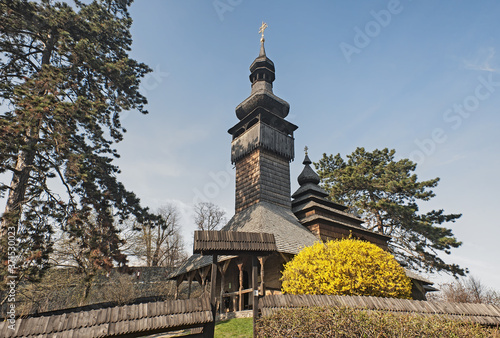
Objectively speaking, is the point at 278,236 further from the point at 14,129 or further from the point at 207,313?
the point at 14,129

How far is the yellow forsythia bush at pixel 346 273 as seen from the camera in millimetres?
10500

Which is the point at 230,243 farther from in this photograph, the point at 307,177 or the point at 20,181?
the point at 307,177

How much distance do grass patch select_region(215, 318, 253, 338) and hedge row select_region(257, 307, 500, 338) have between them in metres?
3.50

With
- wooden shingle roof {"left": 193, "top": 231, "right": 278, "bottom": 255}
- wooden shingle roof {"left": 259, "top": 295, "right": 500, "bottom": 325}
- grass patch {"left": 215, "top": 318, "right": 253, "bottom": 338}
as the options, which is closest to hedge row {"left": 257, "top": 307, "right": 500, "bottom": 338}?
wooden shingle roof {"left": 259, "top": 295, "right": 500, "bottom": 325}

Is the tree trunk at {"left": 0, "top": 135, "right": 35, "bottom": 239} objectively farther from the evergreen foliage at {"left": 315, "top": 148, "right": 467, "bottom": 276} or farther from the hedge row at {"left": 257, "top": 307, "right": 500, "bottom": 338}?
the evergreen foliage at {"left": 315, "top": 148, "right": 467, "bottom": 276}

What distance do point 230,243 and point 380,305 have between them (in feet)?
13.9

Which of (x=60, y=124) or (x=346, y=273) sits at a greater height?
(x=60, y=124)

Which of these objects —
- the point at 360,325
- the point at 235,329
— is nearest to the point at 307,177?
the point at 235,329

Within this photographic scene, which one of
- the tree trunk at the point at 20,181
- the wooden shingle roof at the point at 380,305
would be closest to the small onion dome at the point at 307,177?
the wooden shingle roof at the point at 380,305

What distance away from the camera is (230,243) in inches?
334

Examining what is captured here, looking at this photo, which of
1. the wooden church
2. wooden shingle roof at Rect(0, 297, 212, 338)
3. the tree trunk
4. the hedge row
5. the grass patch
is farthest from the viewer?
the wooden church

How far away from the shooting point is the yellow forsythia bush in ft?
34.4

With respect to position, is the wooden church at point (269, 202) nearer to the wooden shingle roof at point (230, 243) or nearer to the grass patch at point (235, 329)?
the grass patch at point (235, 329)

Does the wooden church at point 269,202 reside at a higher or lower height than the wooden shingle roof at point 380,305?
higher
